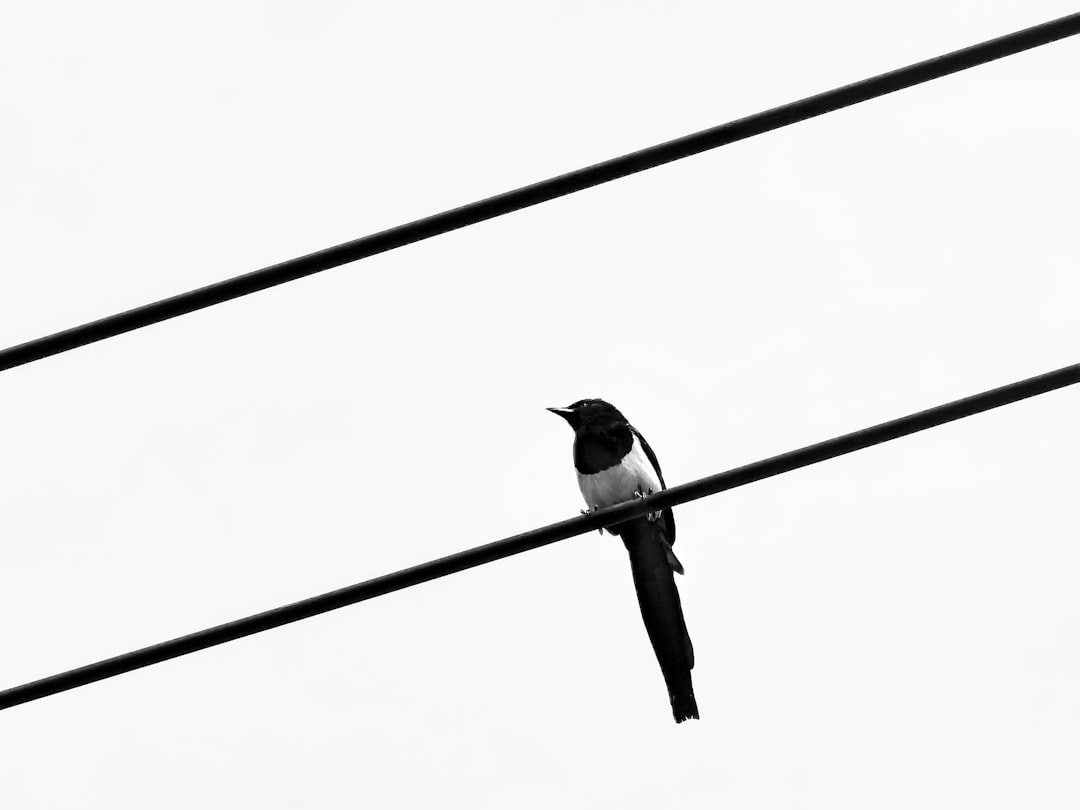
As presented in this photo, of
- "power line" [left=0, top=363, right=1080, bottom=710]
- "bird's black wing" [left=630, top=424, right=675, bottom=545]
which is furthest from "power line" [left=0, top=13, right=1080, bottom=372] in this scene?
"bird's black wing" [left=630, top=424, right=675, bottom=545]

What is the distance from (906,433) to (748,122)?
91cm

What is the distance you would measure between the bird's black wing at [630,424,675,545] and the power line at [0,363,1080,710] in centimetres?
450

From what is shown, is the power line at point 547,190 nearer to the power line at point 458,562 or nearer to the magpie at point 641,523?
the power line at point 458,562

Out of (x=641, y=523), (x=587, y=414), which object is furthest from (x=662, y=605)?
(x=587, y=414)

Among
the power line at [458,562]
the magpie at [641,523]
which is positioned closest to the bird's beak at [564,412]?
the magpie at [641,523]

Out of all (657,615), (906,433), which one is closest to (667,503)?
(906,433)

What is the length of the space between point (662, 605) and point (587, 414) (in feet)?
4.55

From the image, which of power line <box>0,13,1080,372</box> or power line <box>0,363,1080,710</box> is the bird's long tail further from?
power line <box>0,13,1080,372</box>

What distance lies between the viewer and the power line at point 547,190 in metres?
3.98

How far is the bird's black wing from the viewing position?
8.96 meters

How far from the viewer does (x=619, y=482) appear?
887cm

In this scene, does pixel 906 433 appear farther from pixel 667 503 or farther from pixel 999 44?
pixel 999 44

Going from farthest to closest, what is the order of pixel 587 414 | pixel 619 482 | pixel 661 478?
pixel 661 478 → pixel 587 414 → pixel 619 482

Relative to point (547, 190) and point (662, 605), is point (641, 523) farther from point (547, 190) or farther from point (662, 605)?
point (547, 190)
